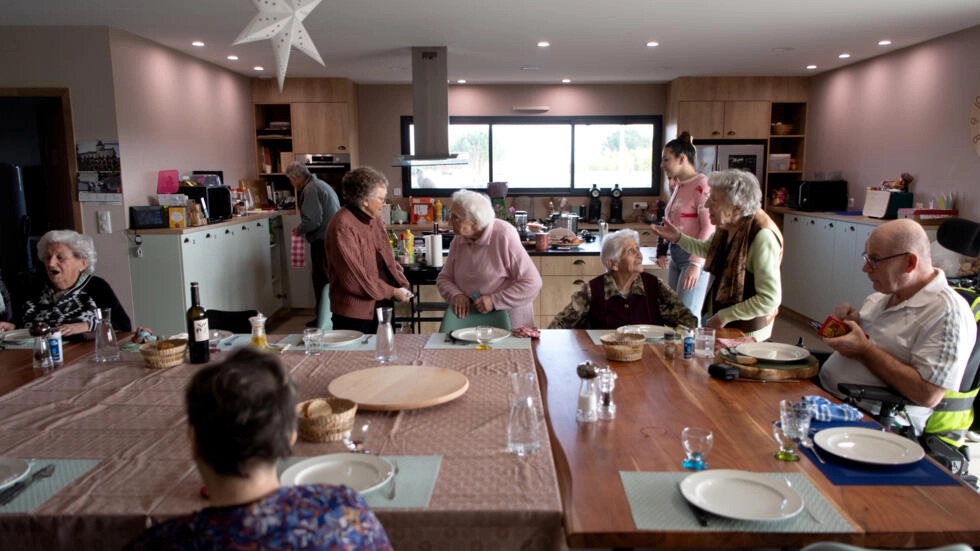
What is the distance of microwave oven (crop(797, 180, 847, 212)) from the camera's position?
21.6 ft

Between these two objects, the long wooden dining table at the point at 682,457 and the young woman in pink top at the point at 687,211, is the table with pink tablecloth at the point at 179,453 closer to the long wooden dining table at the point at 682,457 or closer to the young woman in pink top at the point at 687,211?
the long wooden dining table at the point at 682,457

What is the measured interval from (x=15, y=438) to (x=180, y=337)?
0.93 meters

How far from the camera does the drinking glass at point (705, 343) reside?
8.35 feet

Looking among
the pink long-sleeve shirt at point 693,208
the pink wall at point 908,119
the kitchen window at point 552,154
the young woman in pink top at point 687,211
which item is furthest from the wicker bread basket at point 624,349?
the kitchen window at point 552,154

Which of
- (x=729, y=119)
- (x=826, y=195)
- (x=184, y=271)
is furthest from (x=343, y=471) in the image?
(x=729, y=119)

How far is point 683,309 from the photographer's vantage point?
3.17 meters

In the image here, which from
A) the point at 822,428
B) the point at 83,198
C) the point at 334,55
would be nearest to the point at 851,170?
the point at 334,55

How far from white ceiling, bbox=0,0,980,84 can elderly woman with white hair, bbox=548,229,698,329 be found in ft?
6.11

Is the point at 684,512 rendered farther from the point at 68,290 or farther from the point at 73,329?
the point at 68,290

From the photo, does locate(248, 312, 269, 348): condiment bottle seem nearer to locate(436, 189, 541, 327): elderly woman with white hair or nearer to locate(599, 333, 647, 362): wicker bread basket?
locate(436, 189, 541, 327): elderly woman with white hair

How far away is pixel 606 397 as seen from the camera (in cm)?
199

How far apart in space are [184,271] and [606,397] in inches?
156

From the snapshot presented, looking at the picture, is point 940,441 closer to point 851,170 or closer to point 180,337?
point 180,337

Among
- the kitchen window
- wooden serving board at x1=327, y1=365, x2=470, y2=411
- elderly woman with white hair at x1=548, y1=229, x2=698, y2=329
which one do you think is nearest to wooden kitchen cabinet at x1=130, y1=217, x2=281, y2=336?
the kitchen window
